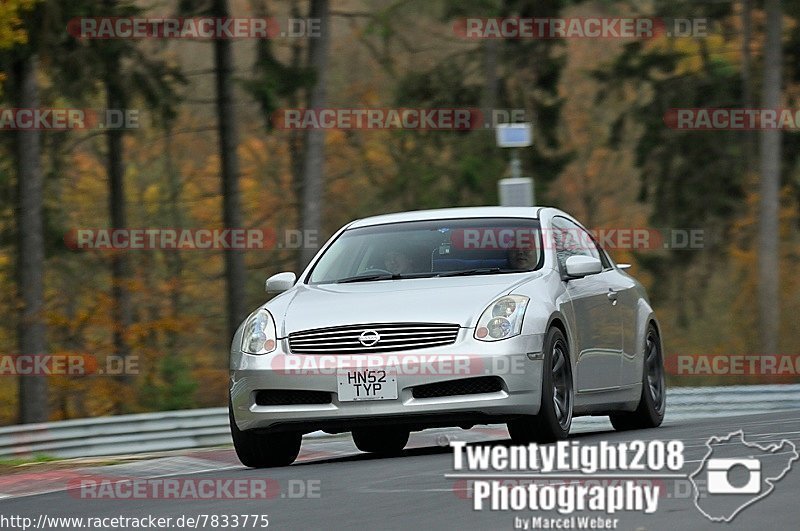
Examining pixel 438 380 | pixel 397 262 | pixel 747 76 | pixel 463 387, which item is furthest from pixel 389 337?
pixel 747 76

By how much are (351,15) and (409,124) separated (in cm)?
893

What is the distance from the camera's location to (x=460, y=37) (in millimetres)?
36719

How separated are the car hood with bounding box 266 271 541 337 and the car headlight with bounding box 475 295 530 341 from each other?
0.06 m

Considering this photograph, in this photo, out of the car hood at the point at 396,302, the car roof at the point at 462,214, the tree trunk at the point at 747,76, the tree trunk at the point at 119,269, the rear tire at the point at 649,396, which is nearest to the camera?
the car hood at the point at 396,302

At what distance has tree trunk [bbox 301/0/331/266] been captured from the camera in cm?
2845

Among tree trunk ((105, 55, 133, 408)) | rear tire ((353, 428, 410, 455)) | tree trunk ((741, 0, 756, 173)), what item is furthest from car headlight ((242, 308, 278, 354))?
tree trunk ((741, 0, 756, 173))

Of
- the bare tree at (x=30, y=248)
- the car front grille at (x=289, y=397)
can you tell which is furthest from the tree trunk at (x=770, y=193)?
the car front grille at (x=289, y=397)

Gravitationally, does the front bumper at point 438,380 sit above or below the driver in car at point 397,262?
below

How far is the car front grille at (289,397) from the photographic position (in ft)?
34.7

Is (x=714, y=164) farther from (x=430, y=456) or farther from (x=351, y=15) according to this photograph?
(x=430, y=456)

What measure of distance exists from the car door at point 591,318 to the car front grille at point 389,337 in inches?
52.3

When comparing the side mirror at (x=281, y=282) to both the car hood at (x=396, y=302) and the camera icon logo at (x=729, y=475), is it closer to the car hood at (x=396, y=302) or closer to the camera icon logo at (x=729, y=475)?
the car hood at (x=396, y=302)

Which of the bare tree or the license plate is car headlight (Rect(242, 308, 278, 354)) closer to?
the license plate

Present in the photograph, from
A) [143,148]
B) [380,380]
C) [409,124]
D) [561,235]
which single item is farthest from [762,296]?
[380,380]
